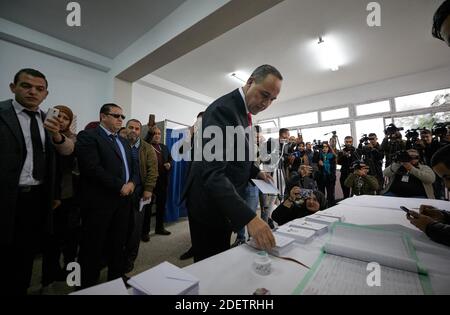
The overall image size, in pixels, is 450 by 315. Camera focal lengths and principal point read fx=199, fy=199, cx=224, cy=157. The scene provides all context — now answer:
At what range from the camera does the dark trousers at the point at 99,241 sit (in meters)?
1.40

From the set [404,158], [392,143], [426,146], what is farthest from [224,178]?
[426,146]

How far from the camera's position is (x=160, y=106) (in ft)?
17.6

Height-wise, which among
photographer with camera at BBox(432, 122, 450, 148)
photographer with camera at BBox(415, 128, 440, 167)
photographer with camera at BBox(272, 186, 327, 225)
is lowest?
photographer with camera at BBox(272, 186, 327, 225)

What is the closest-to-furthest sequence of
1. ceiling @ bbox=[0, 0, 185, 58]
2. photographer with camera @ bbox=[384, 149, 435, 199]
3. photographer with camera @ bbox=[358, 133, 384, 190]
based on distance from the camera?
photographer with camera @ bbox=[384, 149, 435, 199], ceiling @ bbox=[0, 0, 185, 58], photographer with camera @ bbox=[358, 133, 384, 190]

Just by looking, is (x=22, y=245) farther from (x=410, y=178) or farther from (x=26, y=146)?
(x=410, y=178)

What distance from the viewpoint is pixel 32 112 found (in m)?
1.27

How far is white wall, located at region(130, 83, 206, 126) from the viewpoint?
4852 millimetres

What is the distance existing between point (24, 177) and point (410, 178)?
146 inches

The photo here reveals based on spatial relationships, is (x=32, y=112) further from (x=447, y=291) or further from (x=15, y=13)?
(x=15, y=13)

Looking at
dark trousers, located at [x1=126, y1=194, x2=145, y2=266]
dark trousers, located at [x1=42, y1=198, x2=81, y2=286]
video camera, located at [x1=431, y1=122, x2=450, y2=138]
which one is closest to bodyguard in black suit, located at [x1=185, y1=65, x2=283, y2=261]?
dark trousers, located at [x1=126, y1=194, x2=145, y2=266]

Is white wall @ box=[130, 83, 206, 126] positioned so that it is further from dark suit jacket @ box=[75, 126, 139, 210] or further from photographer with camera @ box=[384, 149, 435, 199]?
photographer with camera @ box=[384, 149, 435, 199]

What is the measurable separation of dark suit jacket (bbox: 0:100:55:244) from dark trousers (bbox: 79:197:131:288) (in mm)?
398

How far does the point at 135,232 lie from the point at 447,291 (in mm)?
2054

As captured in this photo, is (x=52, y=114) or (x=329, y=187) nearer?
(x=52, y=114)
